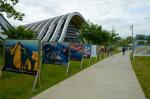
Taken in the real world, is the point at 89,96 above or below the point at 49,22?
below

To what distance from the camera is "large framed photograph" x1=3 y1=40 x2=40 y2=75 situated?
36.9ft

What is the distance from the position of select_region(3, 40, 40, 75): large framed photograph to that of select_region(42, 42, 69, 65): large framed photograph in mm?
3491

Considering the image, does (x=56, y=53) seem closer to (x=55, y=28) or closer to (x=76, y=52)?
(x=76, y=52)

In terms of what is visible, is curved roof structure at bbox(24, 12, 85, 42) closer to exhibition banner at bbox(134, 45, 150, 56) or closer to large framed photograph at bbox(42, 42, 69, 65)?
exhibition banner at bbox(134, 45, 150, 56)

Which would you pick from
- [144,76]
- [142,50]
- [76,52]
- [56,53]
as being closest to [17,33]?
[142,50]

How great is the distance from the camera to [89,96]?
9234mm

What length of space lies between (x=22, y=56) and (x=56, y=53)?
156 inches

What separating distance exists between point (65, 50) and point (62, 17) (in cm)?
7717

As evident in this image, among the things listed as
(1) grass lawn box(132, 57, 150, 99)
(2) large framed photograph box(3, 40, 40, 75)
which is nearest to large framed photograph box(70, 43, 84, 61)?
(1) grass lawn box(132, 57, 150, 99)

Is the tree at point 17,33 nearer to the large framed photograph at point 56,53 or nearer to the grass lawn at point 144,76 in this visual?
the grass lawn at point 144,76

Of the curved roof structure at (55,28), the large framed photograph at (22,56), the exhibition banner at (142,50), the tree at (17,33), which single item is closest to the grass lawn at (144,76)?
the large framed photograph at (22,56)

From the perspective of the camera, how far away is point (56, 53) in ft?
51.3

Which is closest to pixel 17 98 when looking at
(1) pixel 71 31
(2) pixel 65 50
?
(2) pixel 65 50

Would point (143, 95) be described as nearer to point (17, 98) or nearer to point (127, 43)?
point (17, 98)
